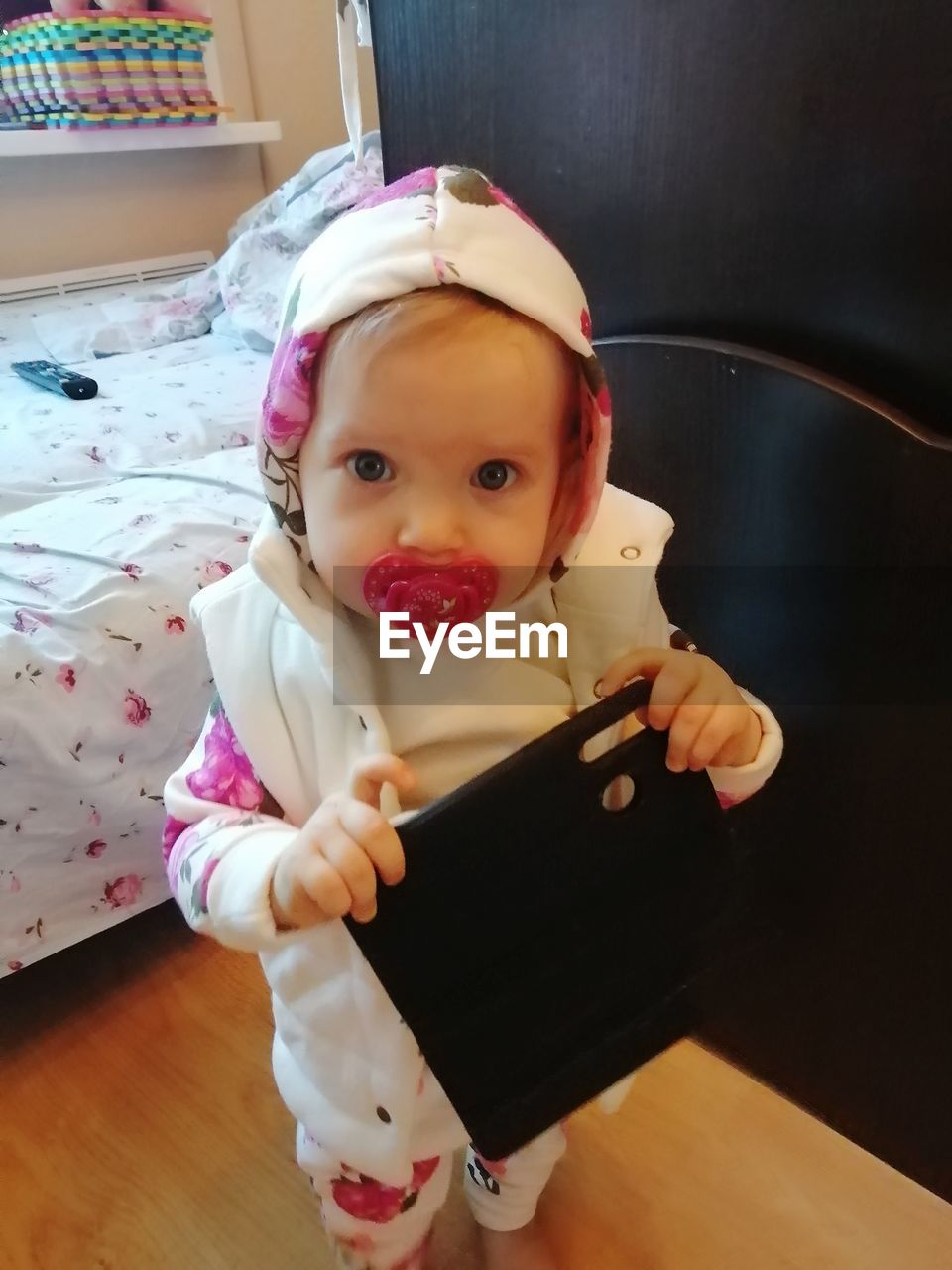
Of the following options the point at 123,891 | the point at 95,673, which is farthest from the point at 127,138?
the point at 123,891

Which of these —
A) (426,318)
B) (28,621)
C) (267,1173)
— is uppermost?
(426,318)

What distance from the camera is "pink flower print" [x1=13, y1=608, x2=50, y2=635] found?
993 mm

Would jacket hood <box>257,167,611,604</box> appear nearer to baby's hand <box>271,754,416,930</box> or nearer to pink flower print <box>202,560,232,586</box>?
baby's hand <box>271,754,416,930</box>

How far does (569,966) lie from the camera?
22.3 inches

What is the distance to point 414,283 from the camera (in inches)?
19.5

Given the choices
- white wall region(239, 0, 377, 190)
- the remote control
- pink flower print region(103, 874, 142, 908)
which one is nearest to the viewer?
pink flower print region(103, 874, 142, 908)

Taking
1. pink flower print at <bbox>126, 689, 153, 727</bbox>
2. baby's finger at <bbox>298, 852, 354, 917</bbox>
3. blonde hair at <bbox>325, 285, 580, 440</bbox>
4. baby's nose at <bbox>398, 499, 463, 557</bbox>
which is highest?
blonde hair at <bbox>325, 285, 580, 440</bbox>

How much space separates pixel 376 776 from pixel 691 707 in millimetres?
179

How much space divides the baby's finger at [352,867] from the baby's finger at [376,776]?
0.03 m

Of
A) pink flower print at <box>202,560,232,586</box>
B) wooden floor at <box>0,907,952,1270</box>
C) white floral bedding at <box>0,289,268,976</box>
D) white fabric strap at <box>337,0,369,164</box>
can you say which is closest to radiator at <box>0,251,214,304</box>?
white floral bedding at <box>0,289,268,976</box>

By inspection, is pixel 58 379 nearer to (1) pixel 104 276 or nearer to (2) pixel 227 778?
(1) pixel 104 276

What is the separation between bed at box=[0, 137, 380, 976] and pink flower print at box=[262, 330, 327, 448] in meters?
0.56

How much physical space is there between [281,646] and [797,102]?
0.45 meters

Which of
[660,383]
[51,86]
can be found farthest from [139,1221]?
[51,86]
